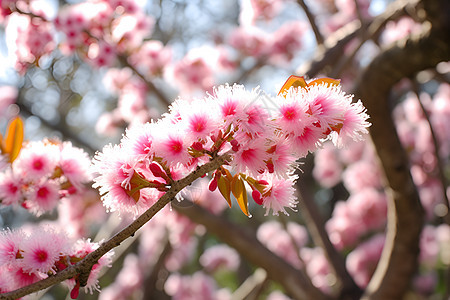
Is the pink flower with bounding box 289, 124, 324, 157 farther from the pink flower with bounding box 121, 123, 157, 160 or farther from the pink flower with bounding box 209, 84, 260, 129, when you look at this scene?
the pink flower with bounding box 121, 123, 157, 160

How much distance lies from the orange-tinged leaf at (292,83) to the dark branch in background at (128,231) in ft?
0.38

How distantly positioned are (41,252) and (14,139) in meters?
0.17

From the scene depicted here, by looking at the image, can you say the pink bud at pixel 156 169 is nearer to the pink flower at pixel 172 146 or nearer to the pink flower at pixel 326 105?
the pink flower at pixel 172 146

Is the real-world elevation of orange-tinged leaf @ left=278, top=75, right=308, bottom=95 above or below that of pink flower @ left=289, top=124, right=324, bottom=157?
above

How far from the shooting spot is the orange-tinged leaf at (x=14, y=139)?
654mm

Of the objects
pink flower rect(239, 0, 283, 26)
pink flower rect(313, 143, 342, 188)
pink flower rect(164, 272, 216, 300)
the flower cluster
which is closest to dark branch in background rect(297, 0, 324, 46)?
the flower cluster

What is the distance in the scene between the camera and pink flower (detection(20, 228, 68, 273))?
634 mm

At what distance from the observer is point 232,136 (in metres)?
0.57

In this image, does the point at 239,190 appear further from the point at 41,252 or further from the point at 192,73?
the point at 192,73

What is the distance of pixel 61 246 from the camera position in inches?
26.3

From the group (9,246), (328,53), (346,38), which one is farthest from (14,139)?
(346,38)

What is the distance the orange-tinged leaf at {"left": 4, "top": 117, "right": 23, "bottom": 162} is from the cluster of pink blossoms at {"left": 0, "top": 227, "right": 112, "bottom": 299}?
4.9 inches

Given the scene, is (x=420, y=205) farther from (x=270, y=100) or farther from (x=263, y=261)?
(x=270, y=100)

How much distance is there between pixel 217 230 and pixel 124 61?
2.78ft
